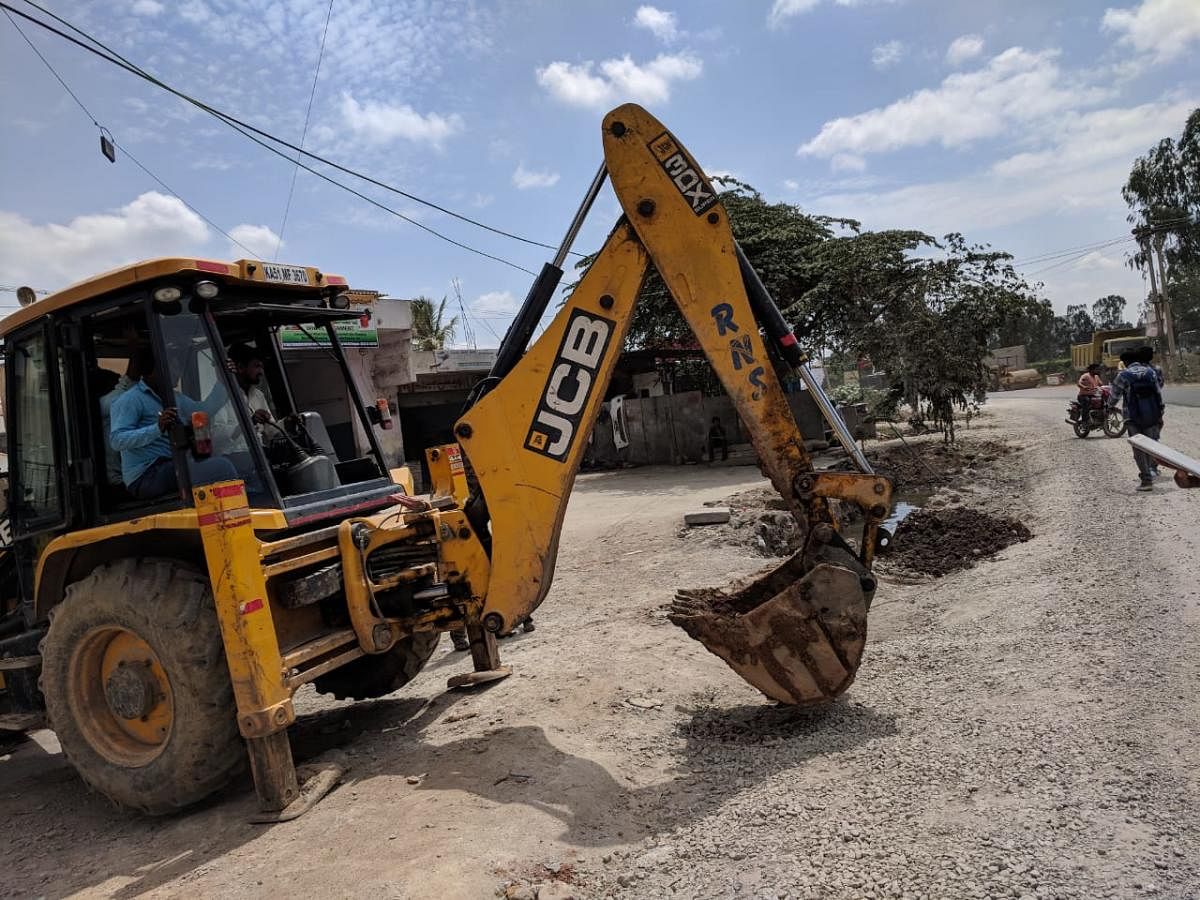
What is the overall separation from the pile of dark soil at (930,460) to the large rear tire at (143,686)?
1151 centimetres

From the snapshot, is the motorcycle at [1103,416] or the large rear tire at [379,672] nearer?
the large rear tire at [379,672]

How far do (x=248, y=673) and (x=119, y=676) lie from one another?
94cm

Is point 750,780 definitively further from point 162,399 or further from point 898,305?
point 898,305

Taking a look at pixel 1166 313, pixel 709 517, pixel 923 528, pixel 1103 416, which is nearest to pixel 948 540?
pixel 923 528

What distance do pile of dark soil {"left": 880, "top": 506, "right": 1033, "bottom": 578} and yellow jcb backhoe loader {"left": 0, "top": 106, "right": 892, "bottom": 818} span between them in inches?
167

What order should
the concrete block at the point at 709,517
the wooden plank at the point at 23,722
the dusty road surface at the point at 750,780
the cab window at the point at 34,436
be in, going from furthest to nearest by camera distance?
the concrete block at the point at 709,517 → the wooden plank at the point at 23,722 → the cab window at the point at 34,436 → the dusty road surface at the point at 750,780

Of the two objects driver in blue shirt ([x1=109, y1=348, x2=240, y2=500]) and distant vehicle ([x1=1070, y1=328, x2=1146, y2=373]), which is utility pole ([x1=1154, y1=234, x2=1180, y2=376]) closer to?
distant vehicle ([x1=1070, y1=328, x2=1146, y2=373])

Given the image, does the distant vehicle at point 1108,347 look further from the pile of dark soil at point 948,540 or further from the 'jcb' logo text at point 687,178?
the 'jcb' logo text at point 687,178

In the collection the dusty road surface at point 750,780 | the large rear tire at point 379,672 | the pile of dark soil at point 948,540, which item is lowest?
the pile of dark soil at point 948,540

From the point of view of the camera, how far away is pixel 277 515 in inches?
163

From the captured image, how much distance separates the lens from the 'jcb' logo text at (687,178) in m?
4.08

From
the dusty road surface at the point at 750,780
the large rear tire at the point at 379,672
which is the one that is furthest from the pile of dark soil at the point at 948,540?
the large rear tire at the point at 379,672

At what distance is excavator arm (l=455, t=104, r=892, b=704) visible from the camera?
3863 mm

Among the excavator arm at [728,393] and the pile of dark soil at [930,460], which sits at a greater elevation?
the excavator arm at [728,393]
